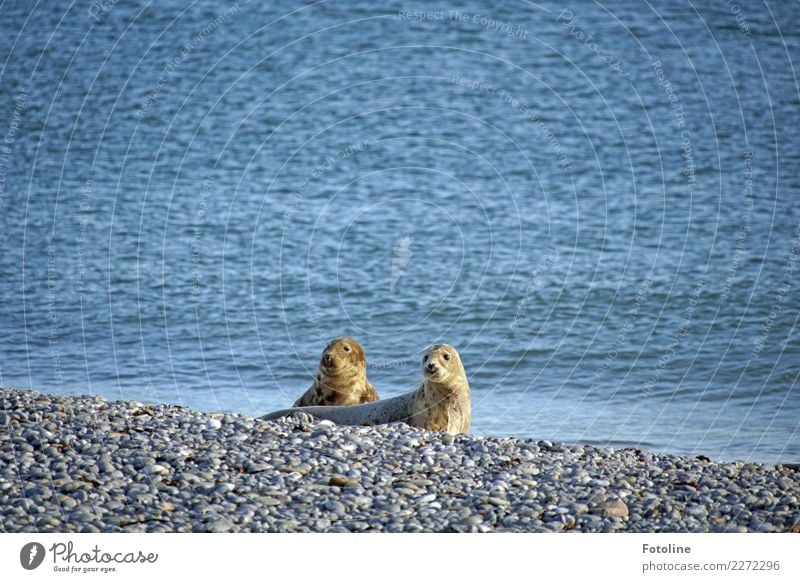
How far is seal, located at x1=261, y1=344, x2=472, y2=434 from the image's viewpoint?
14.1m

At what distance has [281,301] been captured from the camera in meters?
25.8

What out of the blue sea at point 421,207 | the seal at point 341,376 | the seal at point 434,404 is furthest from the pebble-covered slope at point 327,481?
the blue sea at point 421,207

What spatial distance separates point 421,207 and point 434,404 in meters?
17.3

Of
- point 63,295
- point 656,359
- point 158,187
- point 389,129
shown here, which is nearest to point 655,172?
point 389,129

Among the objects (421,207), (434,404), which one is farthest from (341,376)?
(421,207)

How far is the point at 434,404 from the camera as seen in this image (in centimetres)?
1430

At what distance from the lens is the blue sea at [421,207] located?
20453mm

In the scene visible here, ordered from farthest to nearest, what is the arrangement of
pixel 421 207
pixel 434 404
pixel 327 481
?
pixel 421 207 → pixel 434 404 → pixel 327 481

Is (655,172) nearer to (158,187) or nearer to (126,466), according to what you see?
(158,187)

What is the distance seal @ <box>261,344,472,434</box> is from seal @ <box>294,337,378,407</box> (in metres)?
1.11

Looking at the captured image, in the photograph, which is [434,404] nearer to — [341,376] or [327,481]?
[341,376]

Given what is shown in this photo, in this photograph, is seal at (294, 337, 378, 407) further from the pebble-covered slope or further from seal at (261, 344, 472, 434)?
the pebble-covered slope

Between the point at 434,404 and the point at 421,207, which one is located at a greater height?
the point at 421,207
